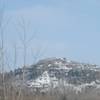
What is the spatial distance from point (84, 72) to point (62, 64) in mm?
4349

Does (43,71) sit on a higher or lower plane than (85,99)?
higher

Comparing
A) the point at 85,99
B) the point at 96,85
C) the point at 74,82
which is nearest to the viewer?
the point at 85,99

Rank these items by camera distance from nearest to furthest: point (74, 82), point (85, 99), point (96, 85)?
point (85, 99) → point (74, 82) → point (96, 85)

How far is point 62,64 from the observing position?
5141 cm

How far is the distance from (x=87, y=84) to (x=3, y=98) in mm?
31326

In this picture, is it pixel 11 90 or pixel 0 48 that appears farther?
pixel 11 90

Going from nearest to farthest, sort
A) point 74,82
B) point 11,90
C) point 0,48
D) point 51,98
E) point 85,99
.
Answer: point 0,48 → point 11,90 → point 51,98 → point 85,99 → point 74,82

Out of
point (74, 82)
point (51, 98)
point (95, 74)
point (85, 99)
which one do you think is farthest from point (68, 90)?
point (95, 74)

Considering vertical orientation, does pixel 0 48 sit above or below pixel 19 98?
above

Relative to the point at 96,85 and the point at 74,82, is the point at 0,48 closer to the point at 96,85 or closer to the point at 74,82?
the point at 74,82

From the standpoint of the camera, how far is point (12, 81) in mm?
16688

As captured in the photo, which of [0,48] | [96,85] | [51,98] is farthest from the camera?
[96,85]

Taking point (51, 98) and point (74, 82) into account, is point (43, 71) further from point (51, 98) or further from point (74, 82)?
point (74, 82)

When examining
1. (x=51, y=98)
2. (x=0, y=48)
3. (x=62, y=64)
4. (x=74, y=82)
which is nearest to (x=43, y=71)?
(x=51, y=98)
